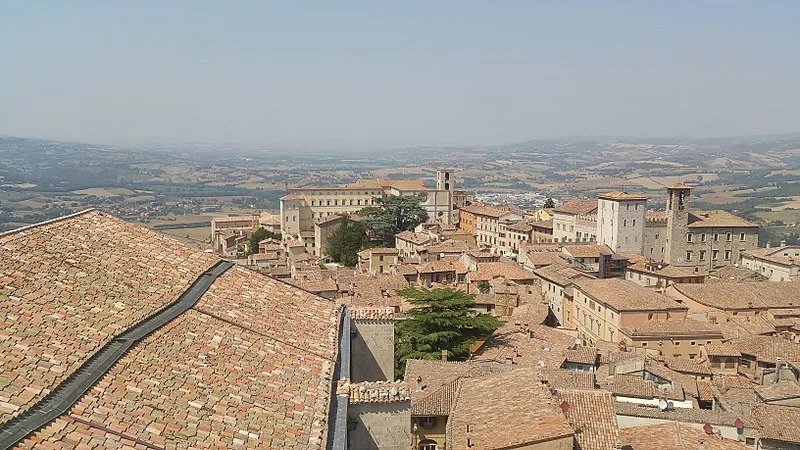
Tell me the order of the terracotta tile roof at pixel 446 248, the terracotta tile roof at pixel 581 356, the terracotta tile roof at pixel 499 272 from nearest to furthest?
the terracotta tile roof at pixel 581 356
the terracotta tile roof at pixel 499 272
the terracotta tile roof at pixel 446 248

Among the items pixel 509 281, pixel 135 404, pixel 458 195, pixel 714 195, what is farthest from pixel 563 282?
pixel 714 195

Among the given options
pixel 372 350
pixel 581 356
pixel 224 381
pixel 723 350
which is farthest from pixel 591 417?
pixel 723 350

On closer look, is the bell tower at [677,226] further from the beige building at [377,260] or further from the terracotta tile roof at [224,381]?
the terracotta tile roof at [224,381]

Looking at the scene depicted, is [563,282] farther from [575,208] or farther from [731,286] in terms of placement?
[575,208]

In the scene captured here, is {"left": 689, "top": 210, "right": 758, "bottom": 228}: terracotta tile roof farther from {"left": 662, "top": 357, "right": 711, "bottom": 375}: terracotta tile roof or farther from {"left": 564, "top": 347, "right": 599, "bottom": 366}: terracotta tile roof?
{"left": 564, "top": 347, "right": 599, "bottom": 366}: terracotta tile roof

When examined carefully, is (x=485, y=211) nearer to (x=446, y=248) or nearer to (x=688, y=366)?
(x=446, y=248)

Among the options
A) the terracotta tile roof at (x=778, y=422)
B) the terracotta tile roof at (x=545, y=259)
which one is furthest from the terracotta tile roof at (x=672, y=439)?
the terracotta tile roof at (x=545, y=259)

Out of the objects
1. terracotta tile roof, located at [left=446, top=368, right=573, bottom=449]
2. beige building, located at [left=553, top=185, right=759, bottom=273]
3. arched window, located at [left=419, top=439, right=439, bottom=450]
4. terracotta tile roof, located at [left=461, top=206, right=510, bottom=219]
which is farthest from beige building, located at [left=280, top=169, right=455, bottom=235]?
terracotta tile roof, located at [left=446, top=368, right=573, bottom=449]
